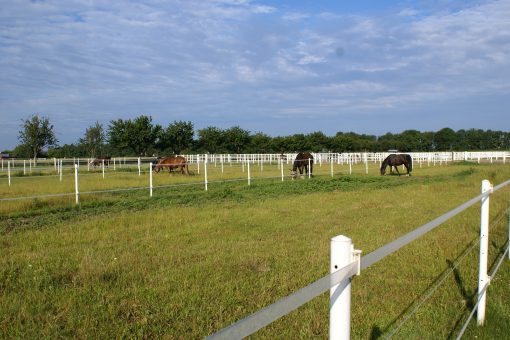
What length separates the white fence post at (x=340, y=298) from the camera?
1.68 metres

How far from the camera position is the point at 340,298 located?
5.65 ft

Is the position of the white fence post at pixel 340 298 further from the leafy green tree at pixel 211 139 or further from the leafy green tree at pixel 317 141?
the leafy green tree at pixel 317 141

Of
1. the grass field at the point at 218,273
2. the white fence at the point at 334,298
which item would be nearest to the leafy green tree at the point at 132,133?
the grass field at the point at 218,273

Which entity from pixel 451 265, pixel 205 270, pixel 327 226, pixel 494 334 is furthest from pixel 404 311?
pixel 327 226

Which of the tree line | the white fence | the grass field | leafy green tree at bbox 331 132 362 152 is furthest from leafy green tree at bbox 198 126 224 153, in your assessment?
the white fence

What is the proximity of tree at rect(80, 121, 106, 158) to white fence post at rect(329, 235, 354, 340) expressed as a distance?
241 ft

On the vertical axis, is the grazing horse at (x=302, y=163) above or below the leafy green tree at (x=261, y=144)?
below

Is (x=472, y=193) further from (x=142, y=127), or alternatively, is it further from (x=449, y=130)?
(x=449, y=130)

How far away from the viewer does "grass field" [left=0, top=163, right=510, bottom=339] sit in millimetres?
3854

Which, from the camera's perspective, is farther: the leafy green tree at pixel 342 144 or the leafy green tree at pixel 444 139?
the leafy green tree at pixel 444 139

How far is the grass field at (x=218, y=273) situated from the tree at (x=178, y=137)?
56.1 meters

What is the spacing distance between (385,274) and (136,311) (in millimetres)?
3021

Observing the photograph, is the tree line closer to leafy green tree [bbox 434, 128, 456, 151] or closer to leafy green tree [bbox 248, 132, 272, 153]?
leafy green tree [bbox 248, 132, 272, 153]

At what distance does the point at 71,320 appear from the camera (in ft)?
12.6
